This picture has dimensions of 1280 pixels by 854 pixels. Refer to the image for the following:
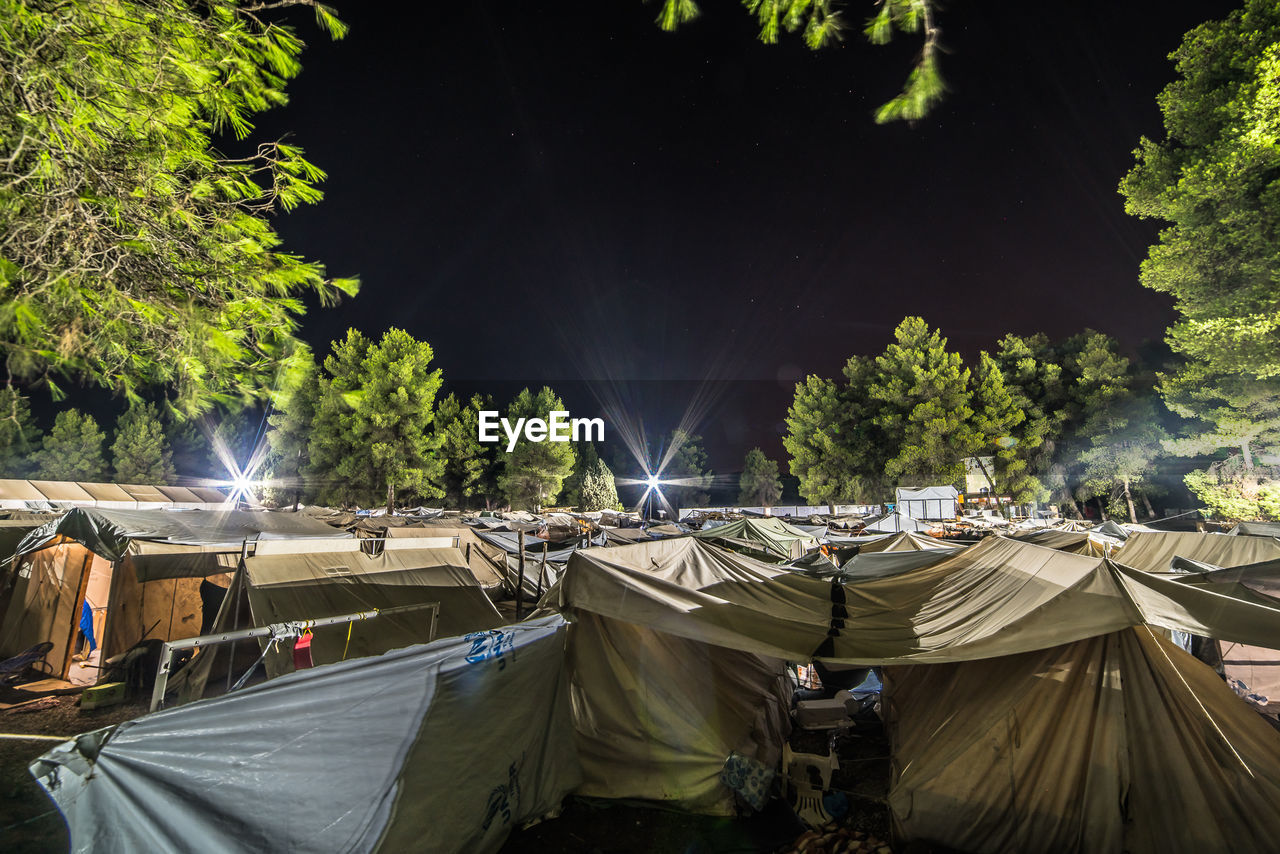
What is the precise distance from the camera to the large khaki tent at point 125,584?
9.18 m

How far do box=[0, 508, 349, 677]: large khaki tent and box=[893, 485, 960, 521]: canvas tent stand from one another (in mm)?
30598

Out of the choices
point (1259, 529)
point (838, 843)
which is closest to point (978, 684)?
Answer: point (838, 843)

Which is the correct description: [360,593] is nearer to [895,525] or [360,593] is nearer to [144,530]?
[144,530]

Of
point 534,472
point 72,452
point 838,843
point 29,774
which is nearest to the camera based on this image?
point 838,843

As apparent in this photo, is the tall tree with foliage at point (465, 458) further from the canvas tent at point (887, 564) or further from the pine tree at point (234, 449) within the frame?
the canvas tent at point (887, 564)

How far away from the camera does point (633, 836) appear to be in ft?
17.2

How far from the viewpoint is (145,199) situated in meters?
3.69

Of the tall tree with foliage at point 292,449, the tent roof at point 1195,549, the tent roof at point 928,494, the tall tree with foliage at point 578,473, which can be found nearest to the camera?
the tent roof at point 1195,549

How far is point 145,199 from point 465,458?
148 feet

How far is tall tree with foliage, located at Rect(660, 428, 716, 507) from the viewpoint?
68.6 meters

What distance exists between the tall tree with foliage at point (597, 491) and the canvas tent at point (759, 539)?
3331 cm

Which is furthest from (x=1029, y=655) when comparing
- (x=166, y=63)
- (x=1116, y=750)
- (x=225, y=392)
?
(x=166, y=63)

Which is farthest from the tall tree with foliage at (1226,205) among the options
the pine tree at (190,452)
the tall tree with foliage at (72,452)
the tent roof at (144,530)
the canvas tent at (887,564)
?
the tall tree with foliage at (72,452)

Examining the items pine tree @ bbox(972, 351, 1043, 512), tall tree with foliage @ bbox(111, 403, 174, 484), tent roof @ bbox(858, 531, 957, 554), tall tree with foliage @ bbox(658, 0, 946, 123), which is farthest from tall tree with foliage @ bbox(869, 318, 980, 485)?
tall tree with foliage @ bbox(111, 403, 174, 484)
